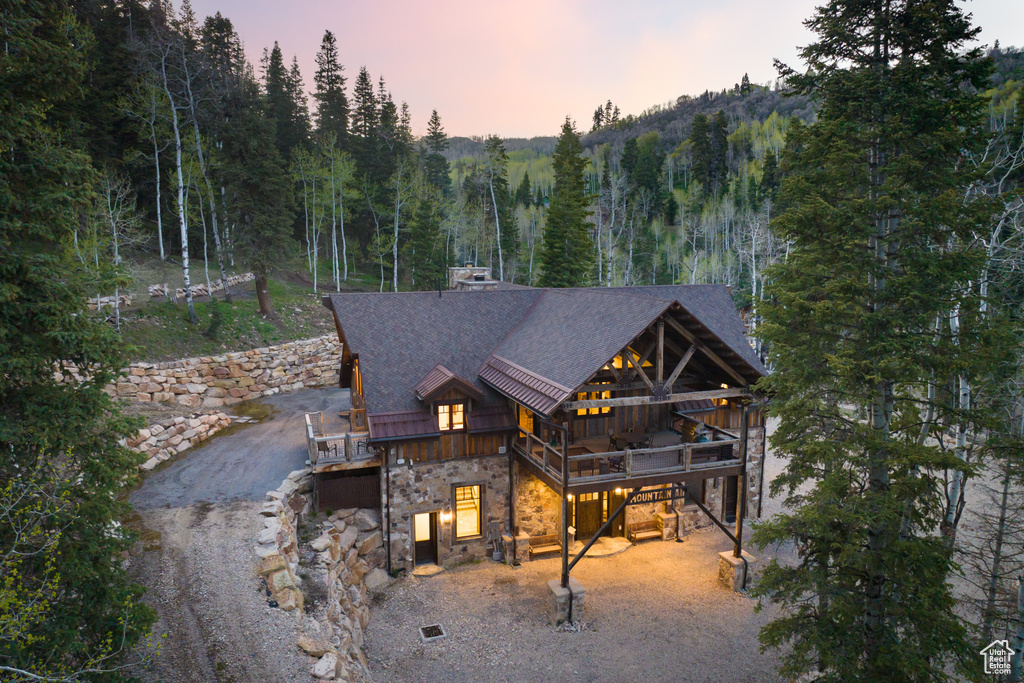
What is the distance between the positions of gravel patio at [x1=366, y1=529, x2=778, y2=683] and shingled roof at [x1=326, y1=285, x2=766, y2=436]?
18.7 feet

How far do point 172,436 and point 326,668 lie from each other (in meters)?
13.4

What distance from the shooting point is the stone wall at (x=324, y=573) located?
36.7ft

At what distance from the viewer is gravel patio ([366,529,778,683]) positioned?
43.7 feet

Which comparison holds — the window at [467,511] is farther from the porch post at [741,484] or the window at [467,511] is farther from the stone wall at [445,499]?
the porch post at [741,484]

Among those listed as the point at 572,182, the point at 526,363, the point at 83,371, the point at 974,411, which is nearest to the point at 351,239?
the point at 572,182

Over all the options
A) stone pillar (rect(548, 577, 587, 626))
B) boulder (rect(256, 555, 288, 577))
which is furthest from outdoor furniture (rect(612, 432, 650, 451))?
boulder (rect(256, 555, 288, 577))

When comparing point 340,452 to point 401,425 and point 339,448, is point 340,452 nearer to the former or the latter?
point 339,448

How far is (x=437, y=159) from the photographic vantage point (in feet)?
218

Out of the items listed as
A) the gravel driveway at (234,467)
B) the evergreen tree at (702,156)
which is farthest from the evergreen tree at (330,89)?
the evergreen tree at (702,156)

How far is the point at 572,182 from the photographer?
37.6 m

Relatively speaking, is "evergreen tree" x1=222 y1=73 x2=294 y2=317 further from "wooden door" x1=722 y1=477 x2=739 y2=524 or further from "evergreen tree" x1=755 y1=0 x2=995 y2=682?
"evergreen tree" x1=755 y1=0 x2=995 y2=682

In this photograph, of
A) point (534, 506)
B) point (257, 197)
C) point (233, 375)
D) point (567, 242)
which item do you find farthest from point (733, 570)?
point (257, 197)

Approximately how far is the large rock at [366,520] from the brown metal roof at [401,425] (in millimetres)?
2717

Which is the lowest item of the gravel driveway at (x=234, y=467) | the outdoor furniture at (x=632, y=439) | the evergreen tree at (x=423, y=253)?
the gravel driveway at (x=234, y=467)
